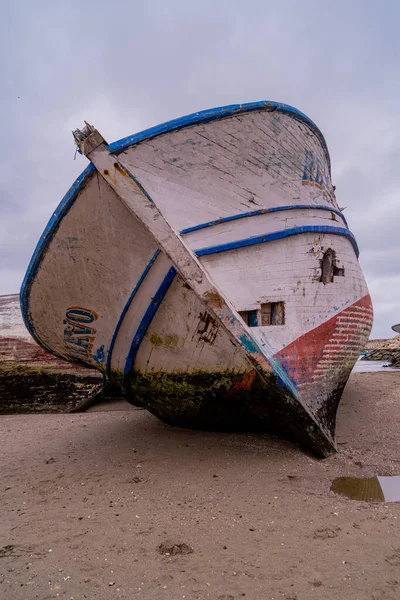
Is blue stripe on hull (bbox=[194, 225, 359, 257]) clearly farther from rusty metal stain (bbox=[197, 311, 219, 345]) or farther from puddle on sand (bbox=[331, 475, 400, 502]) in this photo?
puddle on sand (bbox=[331, 475, 400, 502])

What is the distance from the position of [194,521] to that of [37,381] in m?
5.62

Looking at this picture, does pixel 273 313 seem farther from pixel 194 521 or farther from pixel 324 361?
pixel 194 521

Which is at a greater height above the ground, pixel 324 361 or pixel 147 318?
pixel 147 318

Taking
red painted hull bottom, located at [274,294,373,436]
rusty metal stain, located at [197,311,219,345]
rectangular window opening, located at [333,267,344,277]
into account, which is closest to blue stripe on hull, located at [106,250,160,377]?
rusty metal stain, located at [197,311,219,345]

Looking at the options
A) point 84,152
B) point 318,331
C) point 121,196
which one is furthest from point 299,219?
point 84,152

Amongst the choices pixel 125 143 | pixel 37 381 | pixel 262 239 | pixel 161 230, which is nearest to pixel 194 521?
pixel 161 230

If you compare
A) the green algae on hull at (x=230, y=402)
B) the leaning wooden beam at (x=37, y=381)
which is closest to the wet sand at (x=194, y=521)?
the green algae on hull at (x=230, y=402)

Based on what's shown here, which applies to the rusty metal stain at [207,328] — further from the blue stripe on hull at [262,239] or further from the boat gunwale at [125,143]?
the boat gunwale at [125,143]

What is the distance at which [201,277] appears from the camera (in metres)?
3.11

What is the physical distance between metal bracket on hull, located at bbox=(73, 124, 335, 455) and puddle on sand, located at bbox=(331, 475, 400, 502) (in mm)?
1183

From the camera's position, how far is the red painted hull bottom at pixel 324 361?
361cm

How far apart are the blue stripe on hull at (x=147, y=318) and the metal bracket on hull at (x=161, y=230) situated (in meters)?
0.24

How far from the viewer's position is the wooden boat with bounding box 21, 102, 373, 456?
321 cm

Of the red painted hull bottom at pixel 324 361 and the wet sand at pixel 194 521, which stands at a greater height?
the red painted hull bottom at pixel 324 361
